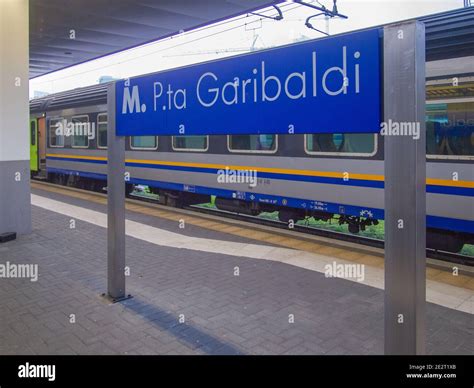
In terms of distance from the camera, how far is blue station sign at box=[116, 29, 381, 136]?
2.58m

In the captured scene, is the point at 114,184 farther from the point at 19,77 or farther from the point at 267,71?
the point at 19,77

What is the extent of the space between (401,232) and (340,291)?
2.49 m

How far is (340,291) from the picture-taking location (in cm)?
477

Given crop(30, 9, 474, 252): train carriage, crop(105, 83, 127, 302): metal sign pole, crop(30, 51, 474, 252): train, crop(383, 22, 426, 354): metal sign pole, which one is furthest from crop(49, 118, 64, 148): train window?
crop(383, 22, 426, 354): metal sign pole

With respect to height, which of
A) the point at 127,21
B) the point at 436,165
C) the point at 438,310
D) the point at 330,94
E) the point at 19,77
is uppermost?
the point at 127,21

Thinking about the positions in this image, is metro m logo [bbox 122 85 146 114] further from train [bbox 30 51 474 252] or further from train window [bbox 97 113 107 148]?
train window [bbox 97 113 107 148]

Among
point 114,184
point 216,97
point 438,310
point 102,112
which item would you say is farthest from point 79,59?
point 438,310

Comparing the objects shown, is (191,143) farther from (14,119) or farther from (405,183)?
(405,183)

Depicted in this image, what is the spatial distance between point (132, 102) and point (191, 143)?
584 cm

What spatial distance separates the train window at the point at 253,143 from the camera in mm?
8348

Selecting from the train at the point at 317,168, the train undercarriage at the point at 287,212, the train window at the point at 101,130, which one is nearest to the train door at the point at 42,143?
the train undercarriage at the point at 287,212

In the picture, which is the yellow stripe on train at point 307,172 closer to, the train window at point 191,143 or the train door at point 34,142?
the train window at point 191,143

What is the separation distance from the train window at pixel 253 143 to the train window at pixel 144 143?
3.10 m

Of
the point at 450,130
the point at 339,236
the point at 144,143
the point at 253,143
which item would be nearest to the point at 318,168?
the point at 339,236
